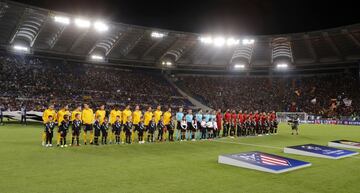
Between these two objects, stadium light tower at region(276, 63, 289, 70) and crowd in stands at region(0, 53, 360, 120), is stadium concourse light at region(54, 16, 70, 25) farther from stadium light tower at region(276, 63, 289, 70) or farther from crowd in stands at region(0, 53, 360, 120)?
stadium light tower at region(276, 63, 289, 70)

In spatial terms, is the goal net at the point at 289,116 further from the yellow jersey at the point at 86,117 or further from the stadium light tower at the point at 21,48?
the stadium light tower at the point at 21,48

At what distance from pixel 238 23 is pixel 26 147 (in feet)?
137

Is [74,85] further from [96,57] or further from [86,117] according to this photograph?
[86,117]

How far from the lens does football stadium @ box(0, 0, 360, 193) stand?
32.1 feet

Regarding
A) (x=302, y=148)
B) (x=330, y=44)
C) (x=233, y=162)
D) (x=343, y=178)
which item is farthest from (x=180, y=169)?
(x=330, y=44)

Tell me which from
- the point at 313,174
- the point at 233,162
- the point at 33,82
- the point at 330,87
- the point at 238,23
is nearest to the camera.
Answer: the point at 313,174

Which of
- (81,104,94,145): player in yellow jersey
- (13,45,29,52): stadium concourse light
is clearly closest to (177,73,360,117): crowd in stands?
(13,45,29,52): stadium concourse light

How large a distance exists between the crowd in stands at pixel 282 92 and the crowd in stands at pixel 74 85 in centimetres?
606

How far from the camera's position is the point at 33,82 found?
47188 mm

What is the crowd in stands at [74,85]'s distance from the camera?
1709 inches

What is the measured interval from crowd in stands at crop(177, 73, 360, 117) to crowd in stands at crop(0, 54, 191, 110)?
6059 millimetres

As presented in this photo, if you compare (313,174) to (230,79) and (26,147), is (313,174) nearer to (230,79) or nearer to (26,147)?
(26,147)

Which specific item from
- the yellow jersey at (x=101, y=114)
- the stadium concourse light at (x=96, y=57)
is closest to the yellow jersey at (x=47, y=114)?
the yellow jersey at (x=101, y=114)

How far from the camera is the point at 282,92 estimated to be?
204 feet
